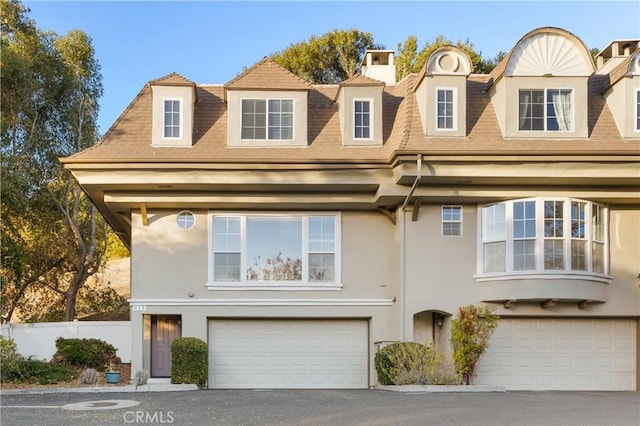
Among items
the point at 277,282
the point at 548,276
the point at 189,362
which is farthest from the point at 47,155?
the point at 548,276

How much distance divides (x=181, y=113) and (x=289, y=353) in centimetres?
663

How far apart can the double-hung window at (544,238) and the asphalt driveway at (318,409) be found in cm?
350

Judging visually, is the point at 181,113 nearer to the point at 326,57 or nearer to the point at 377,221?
the point at 377,221

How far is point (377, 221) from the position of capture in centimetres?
1908

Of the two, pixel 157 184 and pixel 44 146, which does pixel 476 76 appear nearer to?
pixel 157 184

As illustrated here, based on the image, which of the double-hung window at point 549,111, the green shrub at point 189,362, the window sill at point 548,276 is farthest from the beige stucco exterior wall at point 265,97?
the window sill at point 548,276

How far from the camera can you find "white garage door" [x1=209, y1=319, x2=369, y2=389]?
18.8 m

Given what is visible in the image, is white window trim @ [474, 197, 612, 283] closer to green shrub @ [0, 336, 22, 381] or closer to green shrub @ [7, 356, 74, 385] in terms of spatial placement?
green shrub @ [7, 356, 74, 385]

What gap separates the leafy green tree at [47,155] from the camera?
980 inches

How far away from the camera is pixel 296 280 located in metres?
18.8

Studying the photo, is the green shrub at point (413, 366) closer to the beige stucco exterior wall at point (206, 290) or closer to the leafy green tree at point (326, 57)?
the beige stucco exterior wall at point (206, 290)

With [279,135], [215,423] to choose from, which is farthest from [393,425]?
[279,135]

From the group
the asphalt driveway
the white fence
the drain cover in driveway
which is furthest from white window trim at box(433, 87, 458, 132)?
the white fence

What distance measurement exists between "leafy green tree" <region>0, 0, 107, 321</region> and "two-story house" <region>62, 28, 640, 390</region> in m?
7.75
